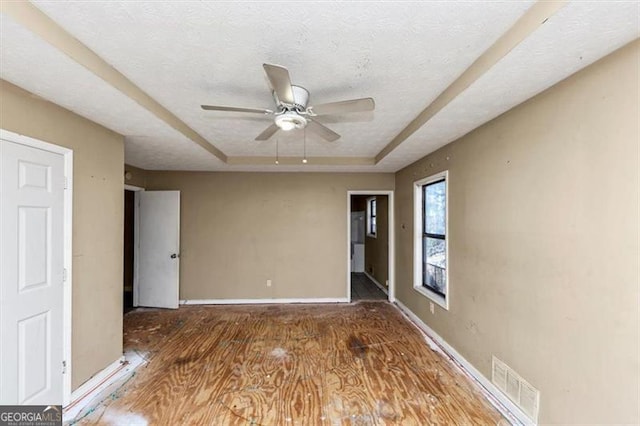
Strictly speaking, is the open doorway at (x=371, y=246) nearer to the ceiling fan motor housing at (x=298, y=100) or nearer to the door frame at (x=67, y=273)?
the ceiling fan motor housing at (x=298, y=100)

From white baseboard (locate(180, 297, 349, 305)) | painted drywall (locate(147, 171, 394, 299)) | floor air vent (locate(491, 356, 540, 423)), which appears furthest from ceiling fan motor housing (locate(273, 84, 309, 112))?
white baseboard (locate(180, 297, 349, 305))

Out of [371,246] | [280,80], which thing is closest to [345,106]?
[280,80]

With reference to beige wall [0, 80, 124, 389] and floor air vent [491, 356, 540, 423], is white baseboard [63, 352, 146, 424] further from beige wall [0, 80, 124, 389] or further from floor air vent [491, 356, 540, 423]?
floor air vent [491, 356, 540, 423]

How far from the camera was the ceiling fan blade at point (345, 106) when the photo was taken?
1804 millimetres

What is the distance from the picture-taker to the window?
→ 7.01 metres

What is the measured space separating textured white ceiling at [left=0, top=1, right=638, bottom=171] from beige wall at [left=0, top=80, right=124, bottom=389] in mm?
154

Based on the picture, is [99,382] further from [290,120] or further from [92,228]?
[290,120]

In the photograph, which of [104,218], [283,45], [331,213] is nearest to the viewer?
[283,45]

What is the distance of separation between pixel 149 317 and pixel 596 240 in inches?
198

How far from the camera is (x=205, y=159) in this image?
13.5 ft

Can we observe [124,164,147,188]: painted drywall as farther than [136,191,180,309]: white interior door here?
No

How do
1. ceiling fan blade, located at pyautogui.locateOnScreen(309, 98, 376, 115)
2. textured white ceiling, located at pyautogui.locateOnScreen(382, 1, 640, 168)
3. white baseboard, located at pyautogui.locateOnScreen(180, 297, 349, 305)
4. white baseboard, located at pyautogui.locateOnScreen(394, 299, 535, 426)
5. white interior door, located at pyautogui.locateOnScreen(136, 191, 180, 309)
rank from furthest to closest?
white baseboard, located at pyautogui.locateOnScreen(180, 297, 349, 305) → white interior door, located at pyautogui.locateOnScreen(136, 191, 180, 309) → white baseboard, located at pyautogui.locateOnScreen(394, 299, 535, 426) → ceiling fan blade, located at pyautogui.locateOnScreen(309, 98, 376, 115) → textured white ceiling, located at pyautogui.locateOnScreen(382, 1, 640, 168)

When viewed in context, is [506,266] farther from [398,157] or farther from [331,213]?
[331,213]

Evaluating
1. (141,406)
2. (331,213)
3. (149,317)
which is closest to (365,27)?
(141,406)
